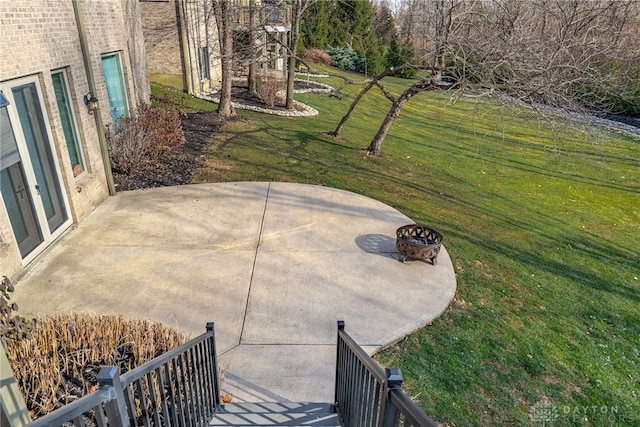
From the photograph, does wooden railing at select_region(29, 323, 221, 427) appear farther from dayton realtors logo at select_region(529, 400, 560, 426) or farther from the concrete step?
dayton realtors logo at select_region(529, 400, 560, 426)

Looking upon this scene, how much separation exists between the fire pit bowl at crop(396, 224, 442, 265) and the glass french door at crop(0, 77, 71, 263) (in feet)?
17.6

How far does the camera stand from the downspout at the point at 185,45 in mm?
16750

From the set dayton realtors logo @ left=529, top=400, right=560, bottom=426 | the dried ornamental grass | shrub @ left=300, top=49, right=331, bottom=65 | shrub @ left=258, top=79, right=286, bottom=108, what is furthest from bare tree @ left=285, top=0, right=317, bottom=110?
shrub @ left=300, top=49, right=331, bottom=65

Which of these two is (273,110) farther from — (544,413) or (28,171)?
(544,413)

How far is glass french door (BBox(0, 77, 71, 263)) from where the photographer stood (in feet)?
16.9

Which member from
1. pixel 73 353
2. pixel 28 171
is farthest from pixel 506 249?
pixel 28 171

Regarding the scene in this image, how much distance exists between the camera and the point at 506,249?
761 cm

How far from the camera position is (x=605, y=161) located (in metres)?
15.9

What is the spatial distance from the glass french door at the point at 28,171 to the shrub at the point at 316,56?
27356mm

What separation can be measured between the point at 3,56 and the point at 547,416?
24.2 feet

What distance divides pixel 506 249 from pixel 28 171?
26.0ft

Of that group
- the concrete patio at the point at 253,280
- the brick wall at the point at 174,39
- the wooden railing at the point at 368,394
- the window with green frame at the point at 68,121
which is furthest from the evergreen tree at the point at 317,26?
the wooden railing at the point at 368,394

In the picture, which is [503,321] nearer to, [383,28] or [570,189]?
[570,189]

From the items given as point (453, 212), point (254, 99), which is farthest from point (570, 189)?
point (254, 99)
